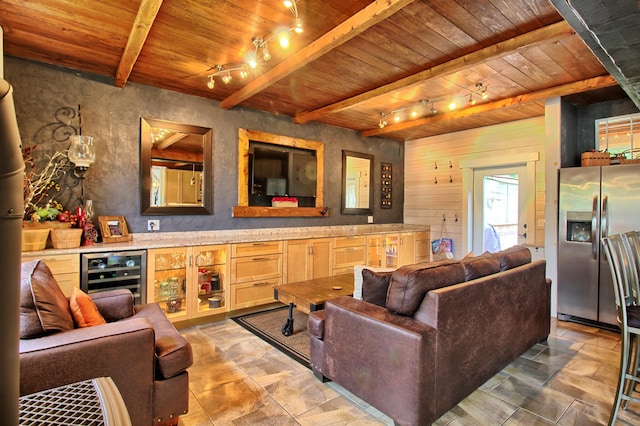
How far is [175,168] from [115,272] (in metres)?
1.40

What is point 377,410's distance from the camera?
219 centimetres

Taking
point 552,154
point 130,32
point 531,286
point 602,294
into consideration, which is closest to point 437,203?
point 552,154

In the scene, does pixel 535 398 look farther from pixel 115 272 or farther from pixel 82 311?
pixel 115 272

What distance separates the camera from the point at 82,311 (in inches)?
79.2

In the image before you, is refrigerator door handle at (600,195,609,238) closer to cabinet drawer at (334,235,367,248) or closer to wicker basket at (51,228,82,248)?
cabinet drawer at (334,235,367,248)

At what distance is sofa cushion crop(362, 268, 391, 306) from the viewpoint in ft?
7.60

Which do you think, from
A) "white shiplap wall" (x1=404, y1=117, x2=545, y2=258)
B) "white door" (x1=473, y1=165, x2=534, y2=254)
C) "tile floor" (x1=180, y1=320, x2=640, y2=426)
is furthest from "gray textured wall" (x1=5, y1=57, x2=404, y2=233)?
"white door" (x1=473, y1=165, x2=534, y2=254)

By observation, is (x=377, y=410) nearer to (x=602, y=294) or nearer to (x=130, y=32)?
(x=602, y=294)

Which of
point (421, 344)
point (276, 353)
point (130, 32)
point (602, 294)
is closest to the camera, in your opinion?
point (421, 344)

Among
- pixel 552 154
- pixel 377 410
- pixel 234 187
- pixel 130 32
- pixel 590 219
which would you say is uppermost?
pixel 130 32

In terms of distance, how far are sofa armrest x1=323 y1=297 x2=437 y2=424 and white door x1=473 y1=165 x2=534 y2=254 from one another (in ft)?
13.0

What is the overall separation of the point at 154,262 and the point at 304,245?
185 centimetres

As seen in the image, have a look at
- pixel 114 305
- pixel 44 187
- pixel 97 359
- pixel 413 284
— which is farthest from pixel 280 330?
pixel 44 187

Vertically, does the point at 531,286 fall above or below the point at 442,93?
below
